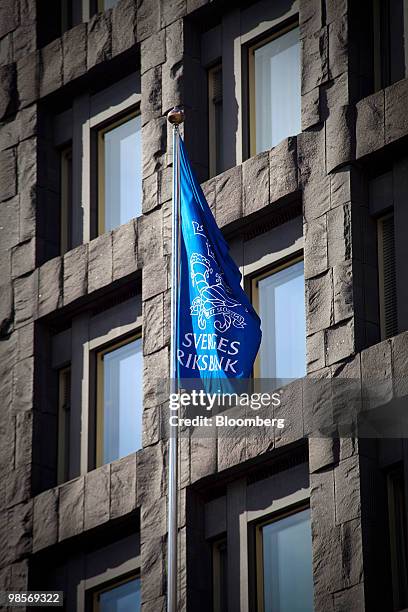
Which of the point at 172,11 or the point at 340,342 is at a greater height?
the point at 172,11

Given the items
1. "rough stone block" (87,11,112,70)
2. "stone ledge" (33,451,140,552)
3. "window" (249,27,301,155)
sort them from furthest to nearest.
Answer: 1. "rough stone block" (87,11,112,70)
2. "window" (249,27,301,155)
3. "stone ledge" (33,451,140,552)

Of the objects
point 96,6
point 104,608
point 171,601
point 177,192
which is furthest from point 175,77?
point 171,601

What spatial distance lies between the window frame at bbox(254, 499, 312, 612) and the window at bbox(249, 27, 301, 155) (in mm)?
6681

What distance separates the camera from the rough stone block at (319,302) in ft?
113

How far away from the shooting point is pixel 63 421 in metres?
39.3

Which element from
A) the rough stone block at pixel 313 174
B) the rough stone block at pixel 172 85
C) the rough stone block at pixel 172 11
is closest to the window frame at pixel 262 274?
the rough stone block at pixel 313 174

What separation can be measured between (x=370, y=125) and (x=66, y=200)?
324 inches

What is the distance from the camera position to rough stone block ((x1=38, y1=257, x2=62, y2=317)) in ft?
129

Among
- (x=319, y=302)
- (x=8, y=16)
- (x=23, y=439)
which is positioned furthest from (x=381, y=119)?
(x=8, y=16)

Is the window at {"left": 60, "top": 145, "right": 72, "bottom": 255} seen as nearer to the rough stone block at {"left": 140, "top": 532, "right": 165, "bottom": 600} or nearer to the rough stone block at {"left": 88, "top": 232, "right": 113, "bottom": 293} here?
the rough stone block at {"left": 88, "top": 232, "right": 113, "bottom": 293}

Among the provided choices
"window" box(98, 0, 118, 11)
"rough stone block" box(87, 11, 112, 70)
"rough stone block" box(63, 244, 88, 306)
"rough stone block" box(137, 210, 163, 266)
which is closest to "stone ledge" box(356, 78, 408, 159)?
"rough stone block" box(137, 210, 163, 266)

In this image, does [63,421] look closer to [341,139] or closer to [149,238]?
[149,238]

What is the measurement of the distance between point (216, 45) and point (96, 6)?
4258 mm

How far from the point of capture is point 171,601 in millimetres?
29953
